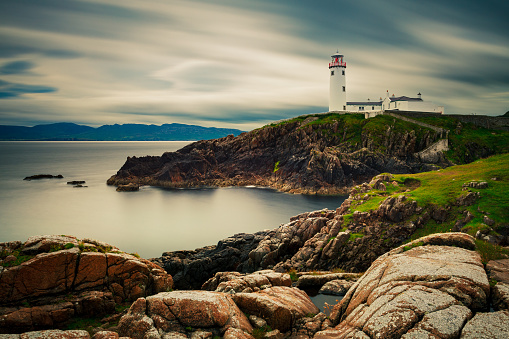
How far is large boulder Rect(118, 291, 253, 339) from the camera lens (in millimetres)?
14371

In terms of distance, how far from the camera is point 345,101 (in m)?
134

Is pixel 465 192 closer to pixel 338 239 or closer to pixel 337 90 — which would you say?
A: pixel 338 239

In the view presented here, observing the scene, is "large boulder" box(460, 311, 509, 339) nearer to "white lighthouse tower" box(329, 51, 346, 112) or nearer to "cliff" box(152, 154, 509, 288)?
"cliff" box(152, 154, 509, 288)

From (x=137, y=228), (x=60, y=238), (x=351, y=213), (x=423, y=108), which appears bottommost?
(x=137, y=228)

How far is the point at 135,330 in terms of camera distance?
46.8 feet

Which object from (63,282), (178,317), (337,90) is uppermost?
(337,90)

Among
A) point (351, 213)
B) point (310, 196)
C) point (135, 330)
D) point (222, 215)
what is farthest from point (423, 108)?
point (135, 330)

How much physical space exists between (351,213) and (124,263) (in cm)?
2777

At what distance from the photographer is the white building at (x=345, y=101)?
124625 millimetres

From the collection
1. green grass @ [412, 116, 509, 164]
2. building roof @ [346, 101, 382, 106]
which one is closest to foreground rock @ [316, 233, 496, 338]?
green grass @ [412, 116, 509, 164]

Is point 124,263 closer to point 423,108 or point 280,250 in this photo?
point 280,250

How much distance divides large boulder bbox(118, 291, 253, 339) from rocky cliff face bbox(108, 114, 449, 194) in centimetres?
7829

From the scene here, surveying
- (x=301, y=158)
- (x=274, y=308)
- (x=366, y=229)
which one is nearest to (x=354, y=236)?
(x=366, y=229)

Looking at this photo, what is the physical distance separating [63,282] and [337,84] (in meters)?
128
